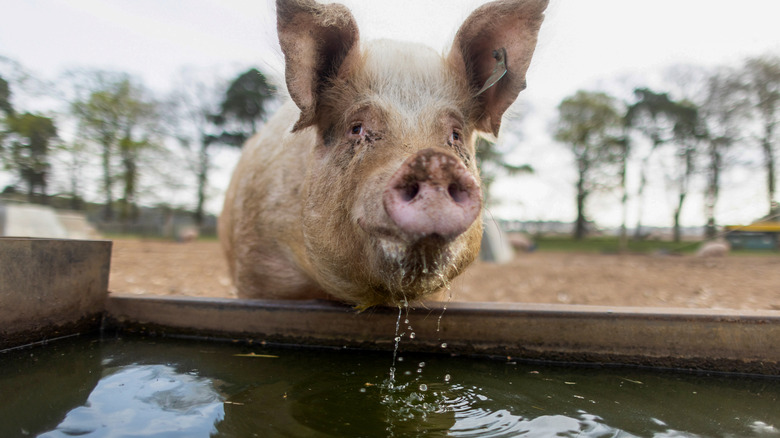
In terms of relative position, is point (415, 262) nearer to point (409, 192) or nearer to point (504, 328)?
point (409, 192)

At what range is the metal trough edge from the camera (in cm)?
264

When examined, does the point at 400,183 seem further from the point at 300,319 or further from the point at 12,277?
the point at 12,277

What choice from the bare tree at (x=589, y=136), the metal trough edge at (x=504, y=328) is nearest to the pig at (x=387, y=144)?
the metal trough edge at (x=504, y=328)

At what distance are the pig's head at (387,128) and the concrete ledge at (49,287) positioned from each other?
4.86 ft

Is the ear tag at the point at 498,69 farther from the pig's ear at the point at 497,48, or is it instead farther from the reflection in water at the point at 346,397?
the reflection in water at the point at 346,397

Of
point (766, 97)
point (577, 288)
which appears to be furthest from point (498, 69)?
point (766, 97)

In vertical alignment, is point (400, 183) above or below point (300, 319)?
above

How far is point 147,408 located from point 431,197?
1445mm

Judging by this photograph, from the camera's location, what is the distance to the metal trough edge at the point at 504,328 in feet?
8.66

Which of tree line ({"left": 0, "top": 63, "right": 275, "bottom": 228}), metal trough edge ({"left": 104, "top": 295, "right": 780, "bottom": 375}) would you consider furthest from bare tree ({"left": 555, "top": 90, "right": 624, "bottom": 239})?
→ metal trough edge ({"left": 104, "top": 295, "right": 780, "bottom": 375})

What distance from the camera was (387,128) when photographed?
240 cm

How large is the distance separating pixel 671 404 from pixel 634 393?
165 mm

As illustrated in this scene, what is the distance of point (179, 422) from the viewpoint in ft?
6.04

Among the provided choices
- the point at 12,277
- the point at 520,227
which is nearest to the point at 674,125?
the point at 520,227
